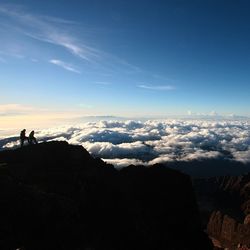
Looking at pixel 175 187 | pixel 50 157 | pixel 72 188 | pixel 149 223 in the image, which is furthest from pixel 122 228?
pixel 50 157

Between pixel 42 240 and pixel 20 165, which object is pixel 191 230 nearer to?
pixel 42 240

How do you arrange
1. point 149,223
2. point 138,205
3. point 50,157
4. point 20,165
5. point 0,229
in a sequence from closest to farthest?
point 0,229, point 149,223, point 138,205, point 20,165, point 50,157

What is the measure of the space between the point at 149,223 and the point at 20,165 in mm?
31152

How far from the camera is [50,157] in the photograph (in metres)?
71.6

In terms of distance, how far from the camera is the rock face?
1638 inches

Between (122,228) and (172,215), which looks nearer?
(122,228)

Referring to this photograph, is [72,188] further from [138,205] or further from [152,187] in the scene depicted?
[152,187]

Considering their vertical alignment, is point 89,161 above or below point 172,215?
above

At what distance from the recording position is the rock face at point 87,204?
136 feet

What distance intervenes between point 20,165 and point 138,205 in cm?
2764

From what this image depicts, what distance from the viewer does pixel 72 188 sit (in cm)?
5762

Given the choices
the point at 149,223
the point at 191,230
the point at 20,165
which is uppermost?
the point at 20,165

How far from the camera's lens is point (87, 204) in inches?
2056

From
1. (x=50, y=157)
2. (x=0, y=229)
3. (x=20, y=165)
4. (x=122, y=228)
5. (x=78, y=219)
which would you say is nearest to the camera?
(x=0, y=229)
